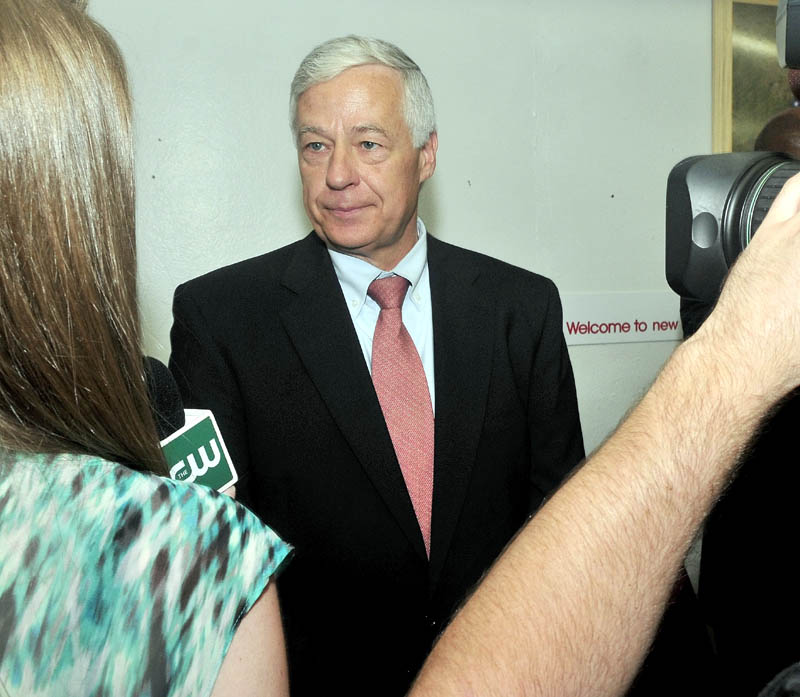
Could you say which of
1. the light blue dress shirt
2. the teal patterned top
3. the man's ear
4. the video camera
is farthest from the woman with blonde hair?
the man's ear

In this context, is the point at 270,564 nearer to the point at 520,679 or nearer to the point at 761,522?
the point at 520,679

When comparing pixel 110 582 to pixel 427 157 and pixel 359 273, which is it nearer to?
pixel 359 273

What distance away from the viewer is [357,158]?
6.07 ft

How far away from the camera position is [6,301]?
604mm

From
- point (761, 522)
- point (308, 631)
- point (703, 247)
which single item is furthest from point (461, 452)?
point (703, 247)

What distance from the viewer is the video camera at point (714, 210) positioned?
0.92 meters

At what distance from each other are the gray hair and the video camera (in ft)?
3.16

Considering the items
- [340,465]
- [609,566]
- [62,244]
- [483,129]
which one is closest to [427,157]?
[483,129]

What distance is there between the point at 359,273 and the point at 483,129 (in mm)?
848

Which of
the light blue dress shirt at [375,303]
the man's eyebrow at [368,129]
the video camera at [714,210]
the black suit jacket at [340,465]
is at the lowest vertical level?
the black suit jacket at [340,465]

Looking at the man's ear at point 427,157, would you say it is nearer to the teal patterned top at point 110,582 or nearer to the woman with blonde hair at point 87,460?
the woman with blonde hair at point 87,460

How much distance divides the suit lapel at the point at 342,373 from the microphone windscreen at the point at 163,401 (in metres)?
0.72

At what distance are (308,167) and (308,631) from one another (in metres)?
1.02

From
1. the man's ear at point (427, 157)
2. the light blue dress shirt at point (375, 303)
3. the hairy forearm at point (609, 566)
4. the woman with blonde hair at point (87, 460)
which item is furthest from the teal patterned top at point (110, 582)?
the man's ear at point (427, 157)
